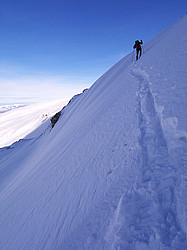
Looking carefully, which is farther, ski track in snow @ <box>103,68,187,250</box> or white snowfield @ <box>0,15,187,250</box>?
white snowfield @ <box>0,15,187,250</box>

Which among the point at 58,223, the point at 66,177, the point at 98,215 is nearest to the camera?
the point at 98,215

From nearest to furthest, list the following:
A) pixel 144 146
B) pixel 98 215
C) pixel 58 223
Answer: pixel 98 215
pixel 58 223
pixel 144 146

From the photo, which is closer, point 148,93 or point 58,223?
point 58,223

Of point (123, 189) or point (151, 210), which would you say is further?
point (123, 189)

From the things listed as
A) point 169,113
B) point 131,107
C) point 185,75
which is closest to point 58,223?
point 169,113

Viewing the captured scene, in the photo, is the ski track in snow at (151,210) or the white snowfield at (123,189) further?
the white snowfield at (123,189)

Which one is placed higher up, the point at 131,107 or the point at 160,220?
the point at 131,107

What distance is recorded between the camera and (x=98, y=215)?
1.58 meters

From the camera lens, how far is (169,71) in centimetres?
329

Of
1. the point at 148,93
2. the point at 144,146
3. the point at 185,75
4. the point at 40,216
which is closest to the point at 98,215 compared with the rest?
the point at 144,146

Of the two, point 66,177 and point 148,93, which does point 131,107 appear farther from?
point 66,177

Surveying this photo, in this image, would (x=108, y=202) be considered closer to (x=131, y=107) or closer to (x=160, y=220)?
(x=160, y=220)

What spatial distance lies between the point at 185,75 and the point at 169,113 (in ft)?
4.04

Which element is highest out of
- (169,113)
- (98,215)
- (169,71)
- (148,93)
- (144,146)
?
(169,71)
